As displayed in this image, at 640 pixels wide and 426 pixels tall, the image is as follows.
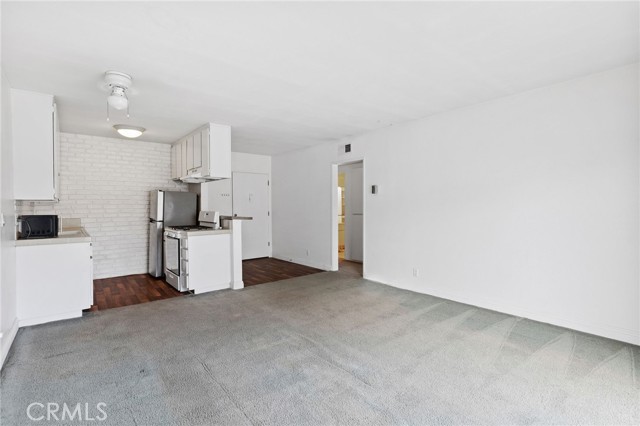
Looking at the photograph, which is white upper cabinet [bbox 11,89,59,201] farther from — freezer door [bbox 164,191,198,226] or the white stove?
freezer door [bbox 164,191,198,226]

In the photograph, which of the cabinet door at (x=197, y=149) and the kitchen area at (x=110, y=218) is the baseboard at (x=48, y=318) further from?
the cabinet door at (x=197, y=149)

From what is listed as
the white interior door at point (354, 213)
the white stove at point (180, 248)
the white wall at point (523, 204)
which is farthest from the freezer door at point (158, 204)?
the white interior door at point (354, 213)

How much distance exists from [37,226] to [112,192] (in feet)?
7.01

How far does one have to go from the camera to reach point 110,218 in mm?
5426

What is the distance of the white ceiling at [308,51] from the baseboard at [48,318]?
2313mm

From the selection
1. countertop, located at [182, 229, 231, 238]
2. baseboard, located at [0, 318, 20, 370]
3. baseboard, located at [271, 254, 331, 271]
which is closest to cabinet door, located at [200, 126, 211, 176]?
countertop, located at [182, 229, 231, 238]

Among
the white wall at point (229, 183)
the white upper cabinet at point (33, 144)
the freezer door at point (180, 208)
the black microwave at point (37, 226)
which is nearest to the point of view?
the white upper cabinet at point (33, 144)

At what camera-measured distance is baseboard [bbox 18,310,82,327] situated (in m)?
3.22

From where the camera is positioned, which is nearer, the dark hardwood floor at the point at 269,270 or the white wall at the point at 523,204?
the white wall at the point at 523,204

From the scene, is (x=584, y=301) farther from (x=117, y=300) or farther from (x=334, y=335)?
(x=117, y=300)

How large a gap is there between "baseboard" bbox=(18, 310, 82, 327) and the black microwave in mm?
841

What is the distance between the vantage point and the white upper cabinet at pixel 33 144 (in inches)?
125

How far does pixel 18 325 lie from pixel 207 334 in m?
1.90

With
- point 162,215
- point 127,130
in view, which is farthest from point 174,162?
point 127,130
